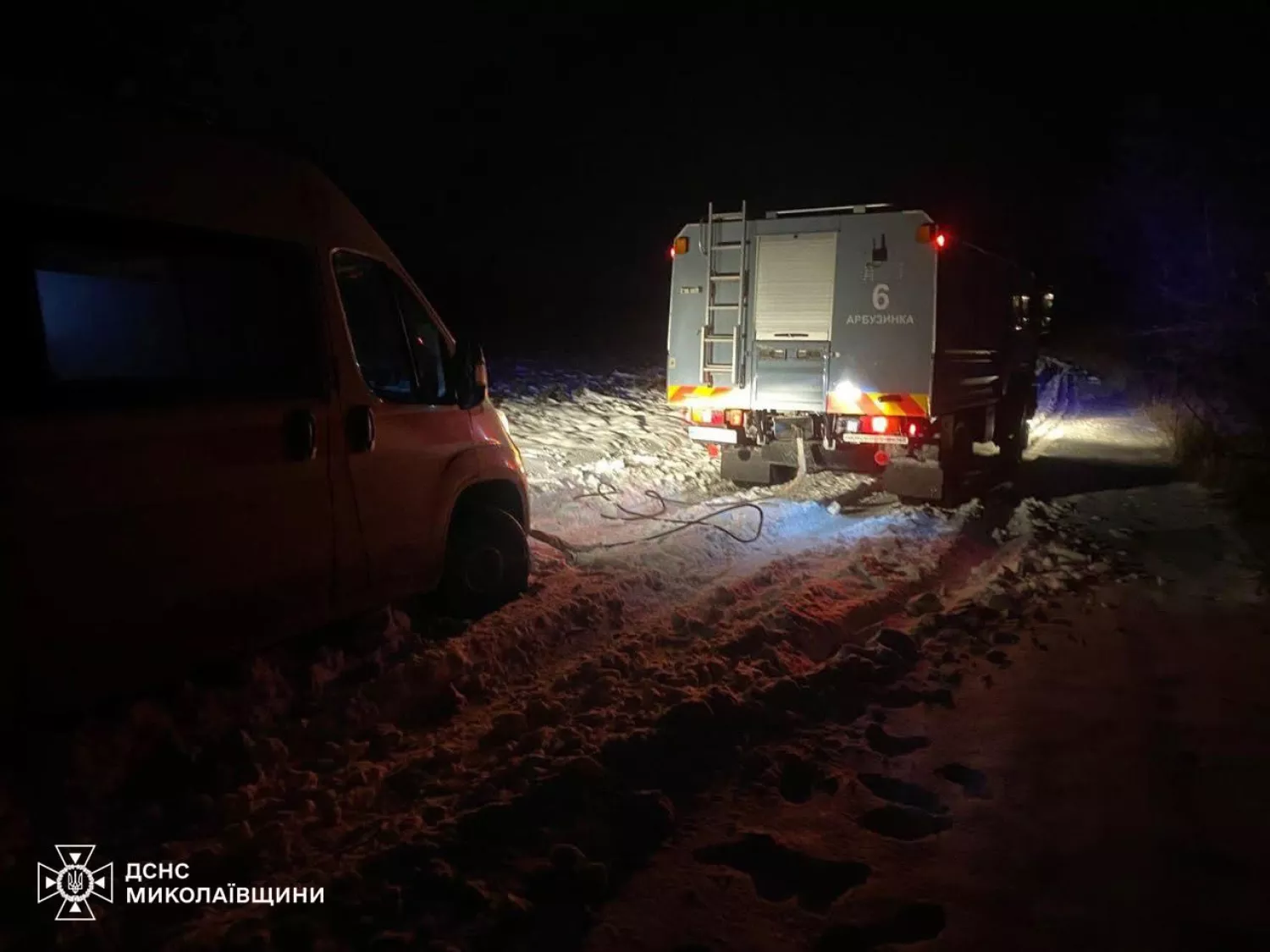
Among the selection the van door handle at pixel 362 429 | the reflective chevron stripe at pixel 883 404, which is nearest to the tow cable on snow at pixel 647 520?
the reflective chevron stripe at pixel 883 404

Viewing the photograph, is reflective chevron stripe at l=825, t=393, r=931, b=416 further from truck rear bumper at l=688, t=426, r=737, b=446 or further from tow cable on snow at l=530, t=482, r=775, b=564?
tow cable on snow at l=530, t=482, r=775, b=564

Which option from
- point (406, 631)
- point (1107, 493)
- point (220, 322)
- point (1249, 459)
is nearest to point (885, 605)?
point (406, 631)

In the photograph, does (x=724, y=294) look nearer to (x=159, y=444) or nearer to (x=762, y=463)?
(x=762, y=463)

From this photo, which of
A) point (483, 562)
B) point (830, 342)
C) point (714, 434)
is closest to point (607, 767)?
point (483, 562)

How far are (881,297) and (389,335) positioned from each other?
633 centimetres

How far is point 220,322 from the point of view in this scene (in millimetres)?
4434

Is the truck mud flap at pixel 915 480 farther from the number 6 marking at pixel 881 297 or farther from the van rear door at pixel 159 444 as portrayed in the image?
the van rear door at pixel 159 444

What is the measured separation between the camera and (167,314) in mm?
4301

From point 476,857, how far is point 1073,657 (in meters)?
4.11

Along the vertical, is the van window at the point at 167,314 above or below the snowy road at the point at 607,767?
above

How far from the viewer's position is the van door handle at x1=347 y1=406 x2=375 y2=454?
4789 millimetres

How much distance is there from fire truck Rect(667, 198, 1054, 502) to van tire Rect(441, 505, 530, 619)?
17.3ft

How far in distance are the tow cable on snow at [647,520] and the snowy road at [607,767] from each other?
237 mm

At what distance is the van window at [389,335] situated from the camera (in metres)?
5.26
